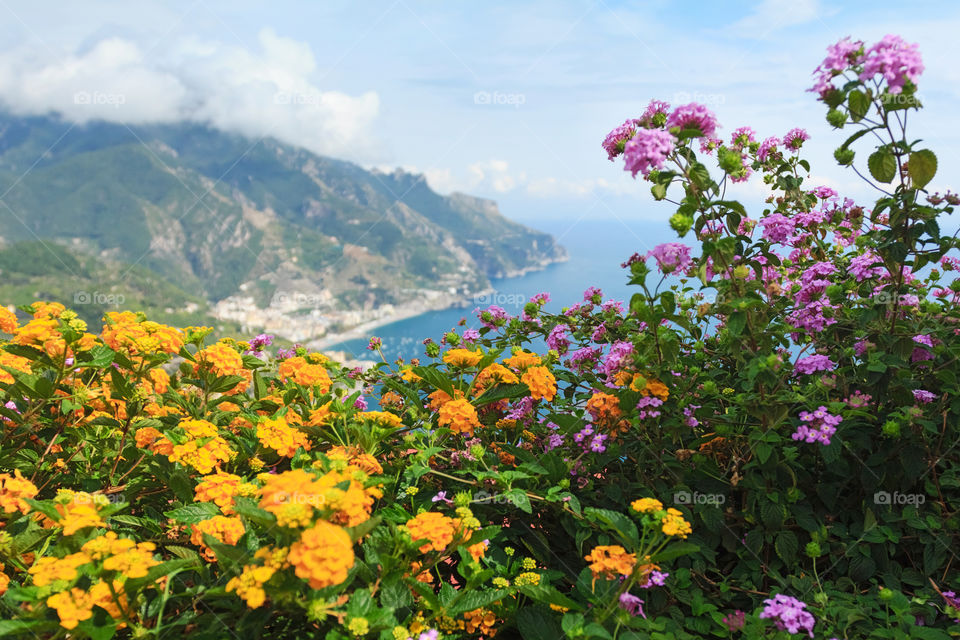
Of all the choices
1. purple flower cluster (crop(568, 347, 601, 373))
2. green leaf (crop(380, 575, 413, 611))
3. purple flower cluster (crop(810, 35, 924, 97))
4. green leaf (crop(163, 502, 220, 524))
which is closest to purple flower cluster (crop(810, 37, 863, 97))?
purple flower cluster (crop(810, 35, 924, 97))

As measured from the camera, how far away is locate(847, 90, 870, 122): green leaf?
1643mm

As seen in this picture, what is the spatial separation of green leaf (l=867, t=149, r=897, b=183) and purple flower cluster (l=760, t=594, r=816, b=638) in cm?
139

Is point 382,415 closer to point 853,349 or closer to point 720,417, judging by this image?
point 720,417

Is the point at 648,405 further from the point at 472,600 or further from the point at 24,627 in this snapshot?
the point at 24,627

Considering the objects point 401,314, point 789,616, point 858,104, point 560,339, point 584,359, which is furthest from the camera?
point 401,314

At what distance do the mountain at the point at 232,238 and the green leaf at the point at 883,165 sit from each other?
102 meters

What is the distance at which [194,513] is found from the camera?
161cm

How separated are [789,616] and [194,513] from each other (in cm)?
173

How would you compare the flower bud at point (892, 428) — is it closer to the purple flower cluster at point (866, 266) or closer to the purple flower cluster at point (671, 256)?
the purple flower cluster at point (866, 266)

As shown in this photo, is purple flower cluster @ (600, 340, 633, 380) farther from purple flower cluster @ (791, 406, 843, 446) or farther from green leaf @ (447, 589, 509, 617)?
green leaf @ (447, 589, 509, 617)

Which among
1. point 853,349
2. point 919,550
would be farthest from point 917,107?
point 919,550

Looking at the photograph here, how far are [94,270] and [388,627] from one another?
117m

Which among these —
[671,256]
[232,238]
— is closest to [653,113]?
[671,256]

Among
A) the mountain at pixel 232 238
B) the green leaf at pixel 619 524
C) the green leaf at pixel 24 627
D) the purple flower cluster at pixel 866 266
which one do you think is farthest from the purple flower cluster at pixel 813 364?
the mountain at pixel 232 238
